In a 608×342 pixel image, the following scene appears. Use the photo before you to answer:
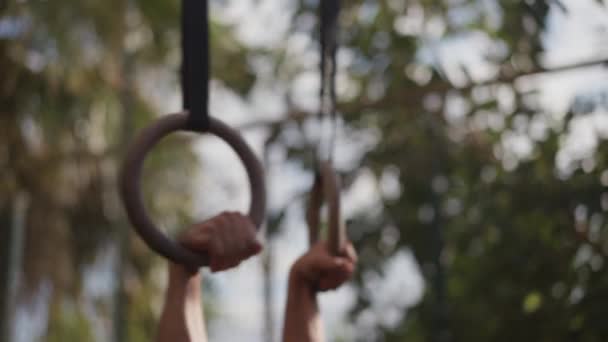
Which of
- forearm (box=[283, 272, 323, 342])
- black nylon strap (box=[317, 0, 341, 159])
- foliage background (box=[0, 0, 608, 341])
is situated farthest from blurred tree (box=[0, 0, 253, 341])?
forearm (box=[283, 272, 323, 342])

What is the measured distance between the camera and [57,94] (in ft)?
10.5

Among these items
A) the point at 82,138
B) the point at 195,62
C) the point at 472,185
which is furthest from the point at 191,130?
the point at 82,138

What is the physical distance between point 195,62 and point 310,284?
9.0 inches

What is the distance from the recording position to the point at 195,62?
0.76 m

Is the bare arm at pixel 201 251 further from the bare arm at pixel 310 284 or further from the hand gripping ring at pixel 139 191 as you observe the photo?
the bare arm at pixel 310 284

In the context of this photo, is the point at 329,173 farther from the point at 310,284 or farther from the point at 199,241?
the point at 199,241

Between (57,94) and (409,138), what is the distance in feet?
4.75

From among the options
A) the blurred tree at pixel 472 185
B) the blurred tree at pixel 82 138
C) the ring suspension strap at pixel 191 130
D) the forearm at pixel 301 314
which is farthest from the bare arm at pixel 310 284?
the blurred tree at pixel 82 138

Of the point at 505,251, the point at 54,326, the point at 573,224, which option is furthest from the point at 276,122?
the point at 54,326

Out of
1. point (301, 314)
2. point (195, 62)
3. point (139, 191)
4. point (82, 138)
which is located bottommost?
point (301, 314)

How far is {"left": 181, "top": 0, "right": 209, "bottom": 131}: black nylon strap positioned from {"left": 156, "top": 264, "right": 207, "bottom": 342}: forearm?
0.12 meters

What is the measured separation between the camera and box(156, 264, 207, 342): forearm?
71 cm

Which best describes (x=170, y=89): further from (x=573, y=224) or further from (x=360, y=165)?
(x=573, y=224)

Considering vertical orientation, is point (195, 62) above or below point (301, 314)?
above
